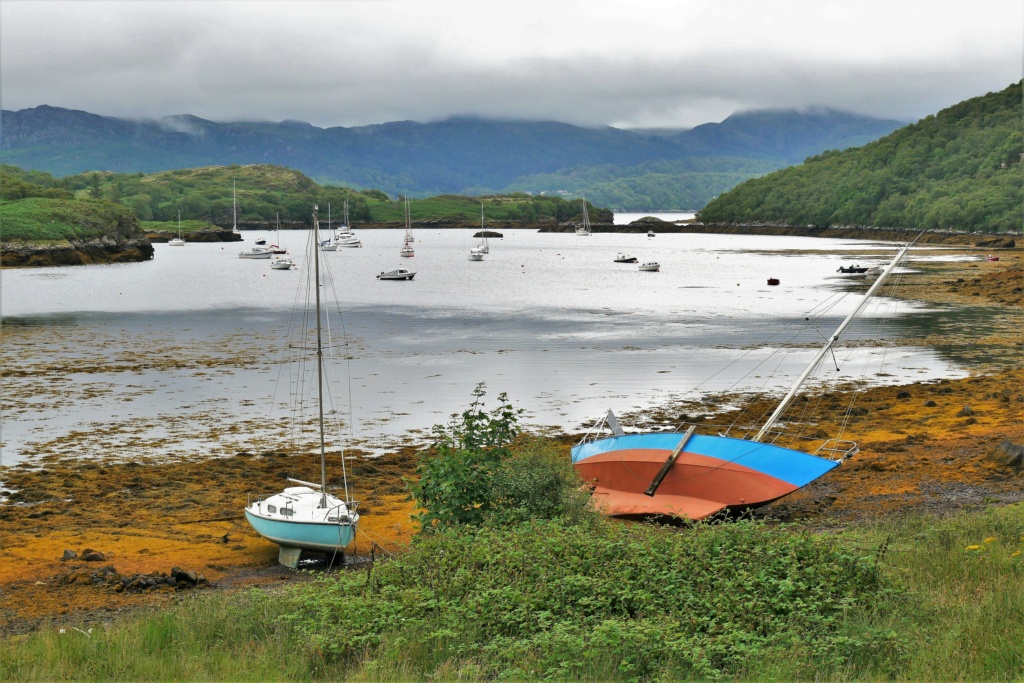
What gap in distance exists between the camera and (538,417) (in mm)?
34625

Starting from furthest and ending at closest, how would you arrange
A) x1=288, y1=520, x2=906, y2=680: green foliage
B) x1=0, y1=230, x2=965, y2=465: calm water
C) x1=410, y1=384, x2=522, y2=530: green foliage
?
x1=0, y1=230, x2=965, y2=465: calm water < x1=410, y1=384, x2=522, y2=530: green foliage < x1=288, y1=520, x2=906, y2=680: green foliage

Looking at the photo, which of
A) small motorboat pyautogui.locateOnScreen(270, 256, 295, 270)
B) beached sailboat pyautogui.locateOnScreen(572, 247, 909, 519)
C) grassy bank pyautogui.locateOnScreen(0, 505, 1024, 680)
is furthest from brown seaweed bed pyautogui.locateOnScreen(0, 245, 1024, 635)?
small motorboat pyautogui.locateOnScreen(270, 256, 295, 270)

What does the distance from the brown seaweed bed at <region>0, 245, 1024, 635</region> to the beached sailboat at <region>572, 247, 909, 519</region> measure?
1083 mm

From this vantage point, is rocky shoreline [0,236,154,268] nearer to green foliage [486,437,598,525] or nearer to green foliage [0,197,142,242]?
green foliage [0,197,142,242]

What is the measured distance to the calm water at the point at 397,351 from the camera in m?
34.5

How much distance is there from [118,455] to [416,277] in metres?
88.4

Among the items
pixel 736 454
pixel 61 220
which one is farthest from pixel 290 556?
pixel 61 220

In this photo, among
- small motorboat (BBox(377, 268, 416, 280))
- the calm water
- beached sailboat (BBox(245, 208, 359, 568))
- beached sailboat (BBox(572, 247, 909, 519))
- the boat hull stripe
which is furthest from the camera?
small motorboat (BBox(377, 268, 416, 280))

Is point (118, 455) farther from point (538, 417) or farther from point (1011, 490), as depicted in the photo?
point (1011, 490)

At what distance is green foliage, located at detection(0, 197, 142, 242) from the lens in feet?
441

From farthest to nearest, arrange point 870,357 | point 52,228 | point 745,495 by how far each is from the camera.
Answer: point 52,228 < point 870,357 < point 745,495

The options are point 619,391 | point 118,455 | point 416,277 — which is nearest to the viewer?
point 118,455

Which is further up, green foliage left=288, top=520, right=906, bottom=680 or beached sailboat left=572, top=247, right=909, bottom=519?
green foliage left=288, top=520, right=906, bottom=680

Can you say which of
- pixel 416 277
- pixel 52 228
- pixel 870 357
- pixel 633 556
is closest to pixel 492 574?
pixel 633 556
